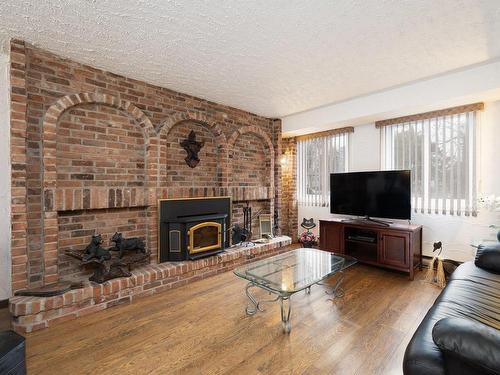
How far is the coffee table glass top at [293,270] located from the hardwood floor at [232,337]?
0.35 meters

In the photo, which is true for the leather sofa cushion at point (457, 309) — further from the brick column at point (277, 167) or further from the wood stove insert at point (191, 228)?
the brick column at point (277, 167)

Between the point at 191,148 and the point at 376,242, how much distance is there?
2913 millimetres

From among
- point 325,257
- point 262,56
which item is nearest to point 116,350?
point 325,257

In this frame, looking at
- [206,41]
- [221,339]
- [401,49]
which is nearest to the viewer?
[221,339]

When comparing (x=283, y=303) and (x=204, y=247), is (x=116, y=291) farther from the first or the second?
(x=283, y=303)

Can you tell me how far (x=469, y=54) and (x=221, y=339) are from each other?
3472 mm

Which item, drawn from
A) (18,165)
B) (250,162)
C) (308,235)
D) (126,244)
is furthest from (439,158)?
(18,165)

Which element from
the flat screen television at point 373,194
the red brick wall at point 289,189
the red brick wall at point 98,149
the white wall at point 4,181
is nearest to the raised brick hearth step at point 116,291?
the white wall at point 4,181

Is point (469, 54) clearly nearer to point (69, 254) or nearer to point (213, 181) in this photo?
point (213, 181)

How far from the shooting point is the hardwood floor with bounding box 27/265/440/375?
1646 millimetres

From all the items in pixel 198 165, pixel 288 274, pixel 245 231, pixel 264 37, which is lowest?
pixel 288 274

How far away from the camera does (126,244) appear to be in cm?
271

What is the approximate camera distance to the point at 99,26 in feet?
6.46

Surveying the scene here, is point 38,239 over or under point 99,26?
under
